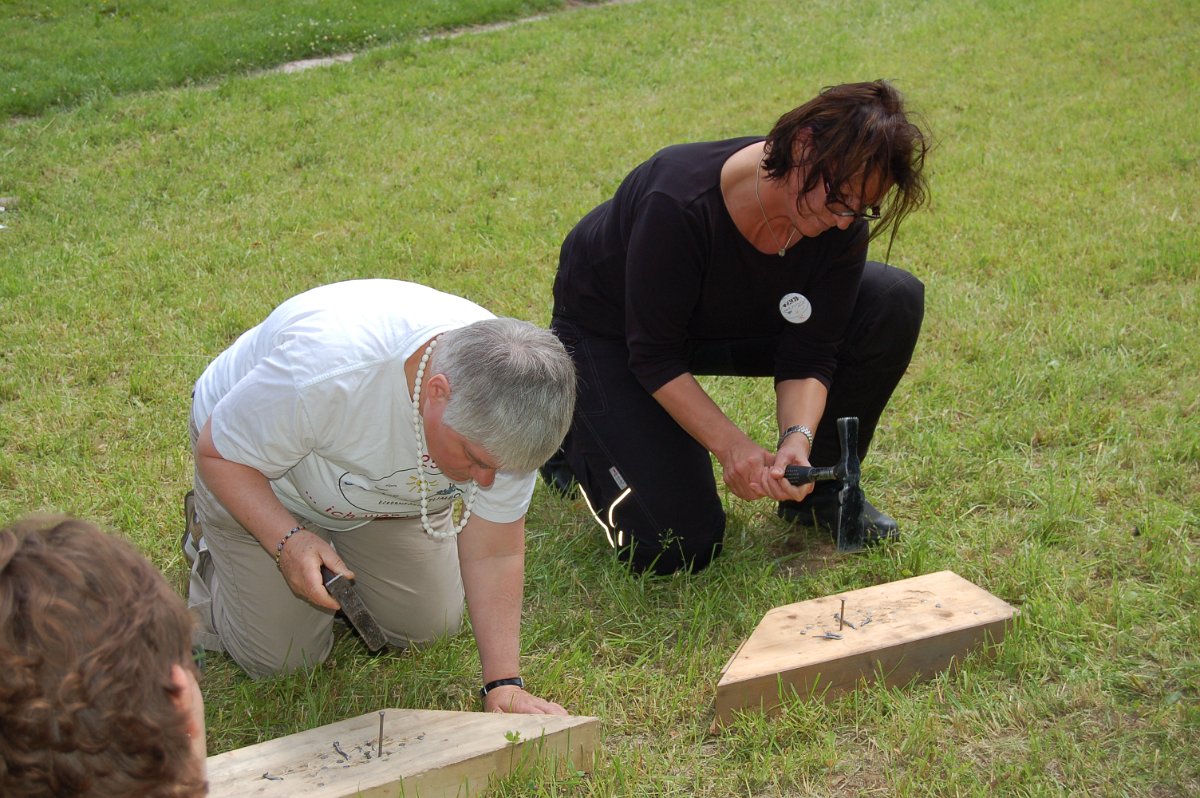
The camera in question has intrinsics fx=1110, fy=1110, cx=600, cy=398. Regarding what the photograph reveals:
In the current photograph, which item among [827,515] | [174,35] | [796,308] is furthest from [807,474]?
[174,35]

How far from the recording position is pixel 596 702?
114 inches

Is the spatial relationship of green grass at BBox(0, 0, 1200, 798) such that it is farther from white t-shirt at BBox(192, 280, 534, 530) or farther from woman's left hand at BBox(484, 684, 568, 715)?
white t-shirt at BBox(192, 280, 534, 530)

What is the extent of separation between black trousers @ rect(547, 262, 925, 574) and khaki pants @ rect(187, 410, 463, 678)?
1.82ft

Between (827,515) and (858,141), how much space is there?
133cm

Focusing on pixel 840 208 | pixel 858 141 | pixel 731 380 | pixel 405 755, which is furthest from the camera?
pixel 731 380

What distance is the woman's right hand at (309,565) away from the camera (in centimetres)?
253

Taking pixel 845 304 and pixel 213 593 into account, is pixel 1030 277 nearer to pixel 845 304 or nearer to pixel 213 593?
pixel 845 304

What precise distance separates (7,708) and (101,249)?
506cm

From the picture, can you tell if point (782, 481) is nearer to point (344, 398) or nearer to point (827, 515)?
point (827, 515)

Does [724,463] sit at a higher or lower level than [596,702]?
higher

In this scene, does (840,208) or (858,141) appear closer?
(858,141)

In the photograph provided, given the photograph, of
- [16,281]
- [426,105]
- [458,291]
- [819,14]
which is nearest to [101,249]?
[16,281]

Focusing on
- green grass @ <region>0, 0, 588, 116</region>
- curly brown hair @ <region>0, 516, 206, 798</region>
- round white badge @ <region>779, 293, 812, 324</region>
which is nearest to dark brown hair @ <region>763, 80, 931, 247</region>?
round white badge @ <region>779, 293, 812, 324</region>

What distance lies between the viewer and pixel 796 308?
3352 mm
